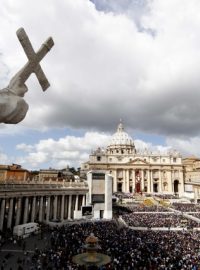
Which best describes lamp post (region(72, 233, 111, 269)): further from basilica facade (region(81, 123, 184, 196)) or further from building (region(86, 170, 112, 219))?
basilica facade (region(81, 123, 184, 196))

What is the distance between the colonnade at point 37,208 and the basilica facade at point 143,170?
65945mm

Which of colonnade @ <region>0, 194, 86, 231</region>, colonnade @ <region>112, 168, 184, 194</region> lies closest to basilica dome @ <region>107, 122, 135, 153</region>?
colonnade @ <region>112, 168, 184, 194</region>

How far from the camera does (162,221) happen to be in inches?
1810

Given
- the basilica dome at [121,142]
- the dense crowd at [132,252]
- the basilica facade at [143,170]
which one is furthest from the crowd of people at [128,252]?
the basilica dome at [121,142]

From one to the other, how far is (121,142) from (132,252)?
134 m

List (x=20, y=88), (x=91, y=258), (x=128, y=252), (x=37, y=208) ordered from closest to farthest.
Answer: (x=20, y=88) < (x=91, y=258) < (x=128, y=252) < (x=37, y=208)

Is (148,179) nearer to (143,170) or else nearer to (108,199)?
(143,170)

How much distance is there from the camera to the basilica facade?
→ 431 ft

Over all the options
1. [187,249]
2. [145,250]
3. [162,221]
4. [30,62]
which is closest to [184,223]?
[162,221]

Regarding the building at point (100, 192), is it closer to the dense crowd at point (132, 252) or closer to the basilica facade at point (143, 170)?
the dense crowd at point (132, 252)

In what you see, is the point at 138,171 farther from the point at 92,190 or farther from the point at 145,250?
the point at 145,250

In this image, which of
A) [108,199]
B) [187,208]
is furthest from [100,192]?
[187,208]

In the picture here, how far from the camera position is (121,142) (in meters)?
159

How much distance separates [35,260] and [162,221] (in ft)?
80.3
